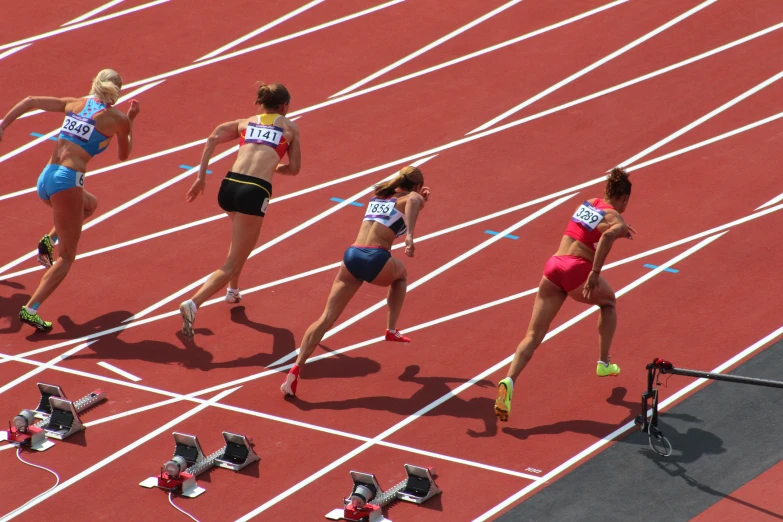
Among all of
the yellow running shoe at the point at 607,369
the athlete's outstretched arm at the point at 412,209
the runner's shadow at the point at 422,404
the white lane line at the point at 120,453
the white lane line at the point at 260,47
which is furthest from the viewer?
the white lane line at the point at 260,47

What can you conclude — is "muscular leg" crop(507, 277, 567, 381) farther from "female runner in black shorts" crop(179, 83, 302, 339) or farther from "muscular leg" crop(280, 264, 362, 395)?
"female runner in black shorts" crop(179, 83, 302, 339)

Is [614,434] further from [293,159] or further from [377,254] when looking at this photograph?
[293,159]

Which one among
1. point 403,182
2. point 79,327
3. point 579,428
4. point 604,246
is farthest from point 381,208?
point 79,327

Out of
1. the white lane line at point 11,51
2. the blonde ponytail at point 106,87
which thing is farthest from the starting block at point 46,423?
the white lane line at point 11,51

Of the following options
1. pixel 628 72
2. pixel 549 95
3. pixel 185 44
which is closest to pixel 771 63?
pixel 628 72

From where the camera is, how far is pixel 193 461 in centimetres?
983

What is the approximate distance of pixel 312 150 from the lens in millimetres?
14867

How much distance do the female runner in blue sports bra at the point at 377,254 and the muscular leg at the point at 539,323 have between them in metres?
1.17

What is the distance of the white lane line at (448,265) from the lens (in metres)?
11.9

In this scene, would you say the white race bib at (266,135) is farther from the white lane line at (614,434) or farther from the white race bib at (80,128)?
the white lane line at (614,434)

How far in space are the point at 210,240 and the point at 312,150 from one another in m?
2.14

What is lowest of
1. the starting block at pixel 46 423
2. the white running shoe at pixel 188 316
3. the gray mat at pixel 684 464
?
the gray mat at pixel 684 464

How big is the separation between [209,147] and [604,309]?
3.72m

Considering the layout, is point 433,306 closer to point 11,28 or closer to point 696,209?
point 696,209
